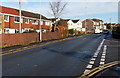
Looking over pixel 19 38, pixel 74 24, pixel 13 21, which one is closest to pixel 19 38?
pixel 19 38

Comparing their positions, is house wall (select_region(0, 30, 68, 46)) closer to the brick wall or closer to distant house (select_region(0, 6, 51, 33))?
the brick wall

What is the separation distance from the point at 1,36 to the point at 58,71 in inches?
500

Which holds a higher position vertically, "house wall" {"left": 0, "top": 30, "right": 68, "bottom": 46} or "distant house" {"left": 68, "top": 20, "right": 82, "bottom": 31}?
"distant house" {"left": 68, "top": 20, "right": 82, "bottom": 31}

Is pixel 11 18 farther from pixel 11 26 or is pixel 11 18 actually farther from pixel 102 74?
pixel 102 74

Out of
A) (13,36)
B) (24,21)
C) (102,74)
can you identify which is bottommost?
(102,74)

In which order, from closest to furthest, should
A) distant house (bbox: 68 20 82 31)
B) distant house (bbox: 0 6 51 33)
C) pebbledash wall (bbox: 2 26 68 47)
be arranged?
pebbledash wall (bbox: 2 26 68 47) < distant house (bbox: 0 6 51 33) < distant house (bbox: 68 20 82 31)

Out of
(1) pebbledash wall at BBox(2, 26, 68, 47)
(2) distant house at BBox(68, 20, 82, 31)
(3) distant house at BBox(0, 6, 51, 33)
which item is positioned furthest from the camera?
(2) distant house at BBox(68, 20, 82, 31)

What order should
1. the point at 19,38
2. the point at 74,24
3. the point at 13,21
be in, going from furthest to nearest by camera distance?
the point at 74,24
the point at 13,21
the point at 19,38

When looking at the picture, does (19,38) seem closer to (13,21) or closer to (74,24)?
(13,21)

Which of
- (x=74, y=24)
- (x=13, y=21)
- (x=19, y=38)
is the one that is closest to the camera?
(x=19, y=38)

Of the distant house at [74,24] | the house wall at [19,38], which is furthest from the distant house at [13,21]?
the distant house at [74,24]

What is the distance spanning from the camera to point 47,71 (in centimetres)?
771

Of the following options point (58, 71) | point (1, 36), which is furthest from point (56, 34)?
point (58, 71)

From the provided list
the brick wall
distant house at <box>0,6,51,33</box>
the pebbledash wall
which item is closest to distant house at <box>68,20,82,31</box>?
distant house at <box>0,6,51,33</box>
